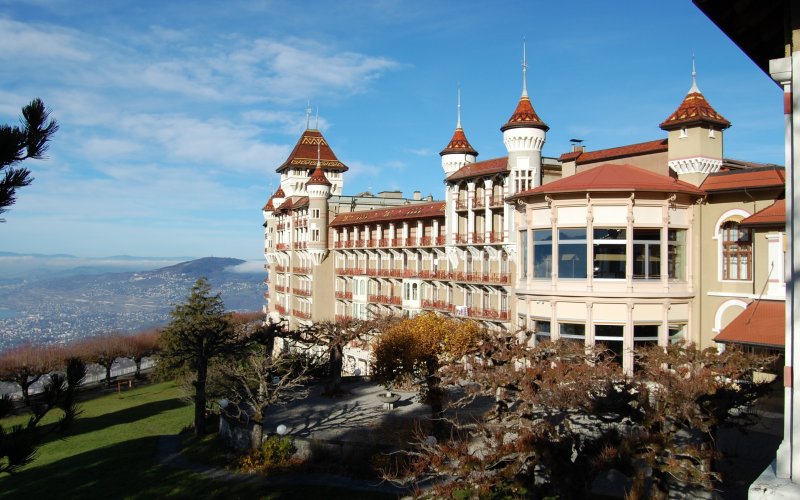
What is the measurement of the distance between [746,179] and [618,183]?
17.2 ft

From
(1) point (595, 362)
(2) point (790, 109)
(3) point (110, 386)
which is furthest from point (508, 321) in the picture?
(3) point (110, 386)

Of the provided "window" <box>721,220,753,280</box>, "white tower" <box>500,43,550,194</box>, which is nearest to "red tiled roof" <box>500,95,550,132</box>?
"white tower" <box>500,43,550,194</box>

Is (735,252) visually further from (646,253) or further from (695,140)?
(695,140)

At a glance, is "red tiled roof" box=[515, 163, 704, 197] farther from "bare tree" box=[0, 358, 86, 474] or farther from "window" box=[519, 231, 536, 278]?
"bare tree" box=[0, 358, 86, 474]

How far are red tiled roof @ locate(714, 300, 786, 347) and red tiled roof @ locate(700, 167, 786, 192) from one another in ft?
15.9

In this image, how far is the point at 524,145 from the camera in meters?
36.9

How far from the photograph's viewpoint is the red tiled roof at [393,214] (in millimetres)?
49350

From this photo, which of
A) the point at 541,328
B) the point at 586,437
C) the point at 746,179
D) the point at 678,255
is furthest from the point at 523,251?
the point at 586,437

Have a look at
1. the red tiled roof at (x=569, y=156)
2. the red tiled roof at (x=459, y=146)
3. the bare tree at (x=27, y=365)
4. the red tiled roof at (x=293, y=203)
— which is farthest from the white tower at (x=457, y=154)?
the bare tree at (x=27, y=365)

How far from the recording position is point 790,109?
515 cm

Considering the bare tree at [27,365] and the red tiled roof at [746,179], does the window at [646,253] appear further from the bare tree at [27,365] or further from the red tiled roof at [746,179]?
the bare tree at [27,365]

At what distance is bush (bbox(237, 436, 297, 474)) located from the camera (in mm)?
26305

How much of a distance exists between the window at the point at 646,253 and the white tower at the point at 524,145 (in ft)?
30.3

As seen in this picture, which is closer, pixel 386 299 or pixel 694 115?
pixel 694 115
